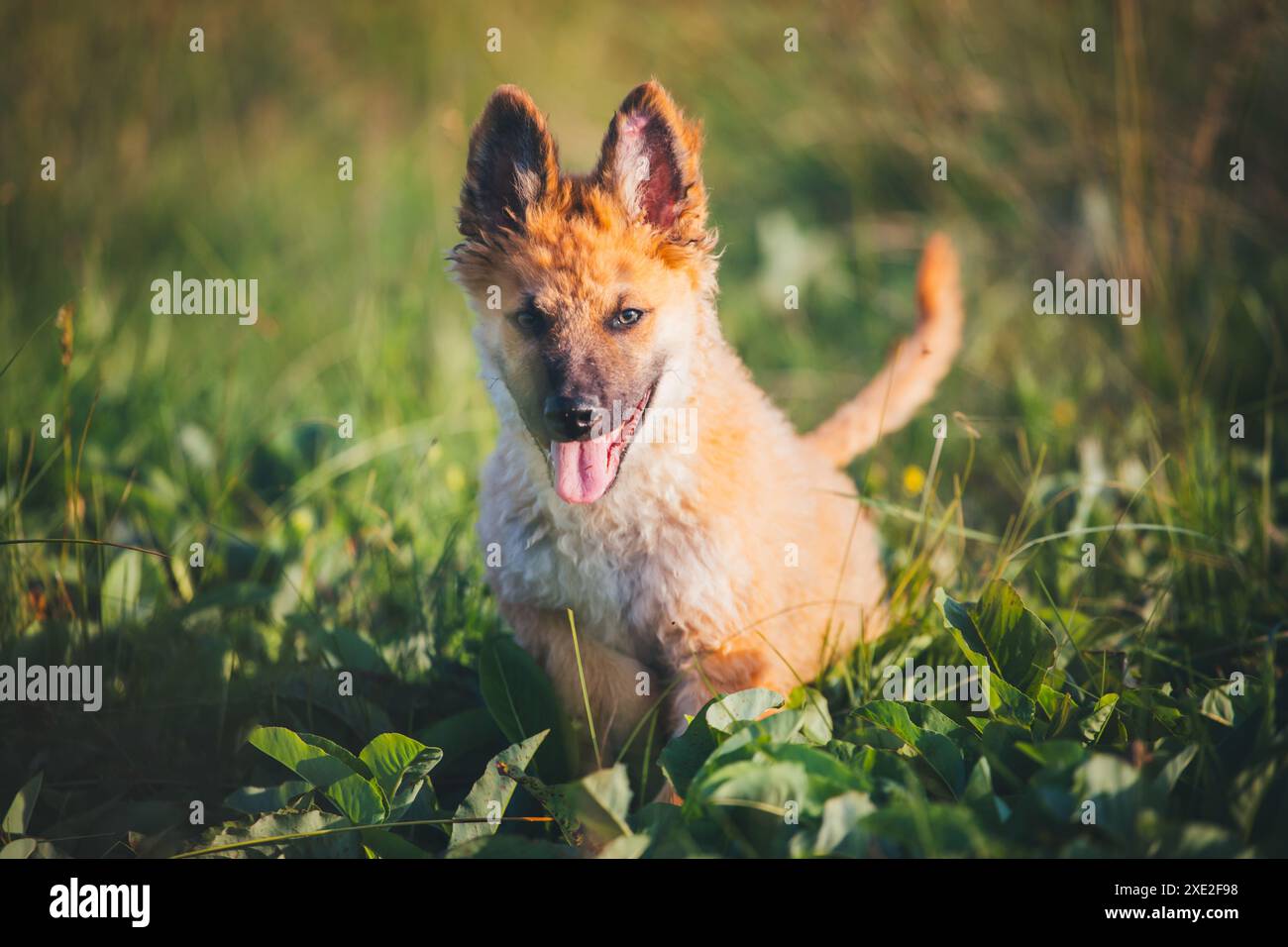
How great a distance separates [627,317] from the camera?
2.83 meters

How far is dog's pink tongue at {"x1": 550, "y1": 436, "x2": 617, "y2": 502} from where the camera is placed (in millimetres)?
2730

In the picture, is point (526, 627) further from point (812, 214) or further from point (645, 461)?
point (812, 214)

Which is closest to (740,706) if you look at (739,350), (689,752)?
(689,752)

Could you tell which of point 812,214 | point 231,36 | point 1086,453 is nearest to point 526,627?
point 1086,453

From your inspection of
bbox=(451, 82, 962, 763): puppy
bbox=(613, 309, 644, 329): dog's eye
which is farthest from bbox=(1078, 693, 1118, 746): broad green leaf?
bbox=(613, 309, 644, 329): dog's eye

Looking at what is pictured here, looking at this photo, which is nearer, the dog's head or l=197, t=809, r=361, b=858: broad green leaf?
l=197, t=809, r=361, b=858: broad green leaf

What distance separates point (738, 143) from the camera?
279 inches

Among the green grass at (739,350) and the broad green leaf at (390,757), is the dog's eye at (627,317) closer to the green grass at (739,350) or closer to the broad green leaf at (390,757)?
the green grass at (739,350)

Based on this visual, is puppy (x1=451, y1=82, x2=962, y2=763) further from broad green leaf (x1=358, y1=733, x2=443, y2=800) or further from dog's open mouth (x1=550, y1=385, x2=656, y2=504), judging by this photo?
broad green leaf (x1=358, y1=733, x2=443, y2=800)

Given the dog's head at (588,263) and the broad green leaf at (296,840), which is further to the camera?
the dog's head at (588,263)

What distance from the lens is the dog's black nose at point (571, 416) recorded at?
102 inches

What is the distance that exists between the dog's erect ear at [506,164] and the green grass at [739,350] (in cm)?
112

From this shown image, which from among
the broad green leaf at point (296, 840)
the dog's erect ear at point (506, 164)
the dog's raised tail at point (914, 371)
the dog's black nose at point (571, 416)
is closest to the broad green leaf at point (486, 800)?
the broad green leaf at point (296, 840)

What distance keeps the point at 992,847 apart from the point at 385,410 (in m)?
3.30
